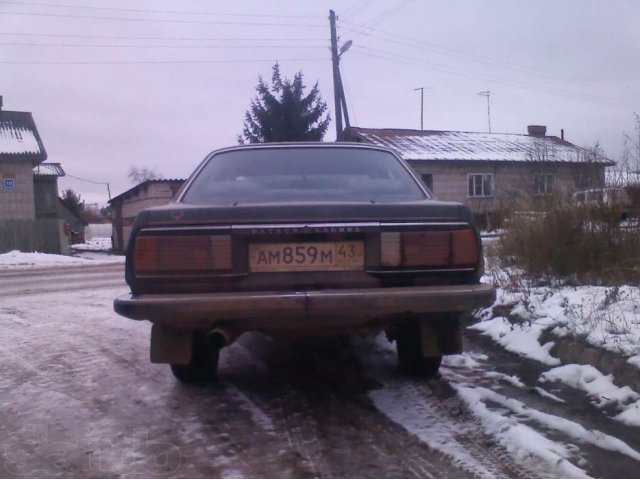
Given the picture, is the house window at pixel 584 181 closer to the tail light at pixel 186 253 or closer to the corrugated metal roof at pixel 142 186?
the tail light at pixel 186 253

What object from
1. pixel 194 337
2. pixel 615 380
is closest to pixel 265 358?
pixel 194 337

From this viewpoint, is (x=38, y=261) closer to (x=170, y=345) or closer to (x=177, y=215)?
(x=170, y=345)

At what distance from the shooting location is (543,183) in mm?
8891

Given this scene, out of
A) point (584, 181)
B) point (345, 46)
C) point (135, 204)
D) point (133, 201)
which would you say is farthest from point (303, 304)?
point (133, 201)

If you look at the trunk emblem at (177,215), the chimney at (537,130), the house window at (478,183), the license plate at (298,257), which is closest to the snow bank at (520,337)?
the license plate at (298,257)

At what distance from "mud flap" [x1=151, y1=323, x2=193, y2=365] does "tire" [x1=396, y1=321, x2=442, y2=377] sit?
1.38 m

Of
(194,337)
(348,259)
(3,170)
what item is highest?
(3,170)

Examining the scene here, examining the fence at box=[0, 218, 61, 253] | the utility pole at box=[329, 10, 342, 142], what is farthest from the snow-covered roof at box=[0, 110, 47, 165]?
the utility pole at box=[329, 10, 342, 142]

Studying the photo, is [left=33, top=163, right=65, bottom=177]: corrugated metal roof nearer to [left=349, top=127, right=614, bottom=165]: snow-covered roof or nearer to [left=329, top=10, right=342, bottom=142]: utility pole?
[left=349, top=127, right=614, bottom=165]: snow-covered roof

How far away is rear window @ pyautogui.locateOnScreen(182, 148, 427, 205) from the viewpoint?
466 cm

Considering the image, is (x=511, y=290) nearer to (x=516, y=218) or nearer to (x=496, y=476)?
(x=516, y=218)

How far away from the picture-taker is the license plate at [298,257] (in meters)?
3.85

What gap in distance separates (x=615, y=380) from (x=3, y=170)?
31222mm

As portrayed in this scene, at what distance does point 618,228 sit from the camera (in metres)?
6.87
